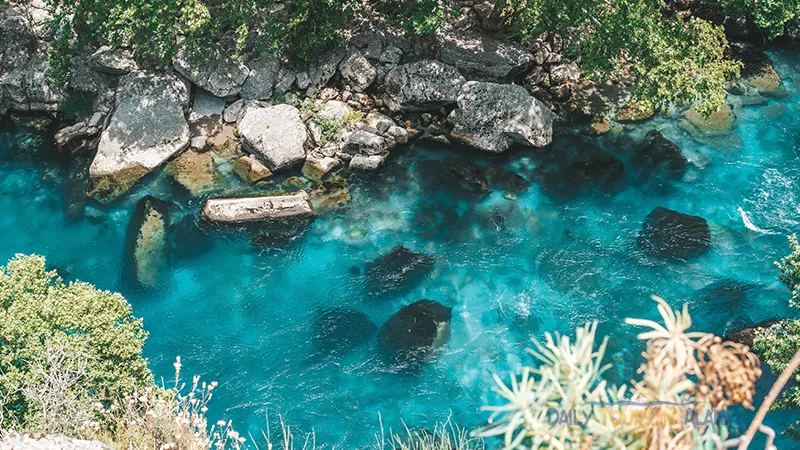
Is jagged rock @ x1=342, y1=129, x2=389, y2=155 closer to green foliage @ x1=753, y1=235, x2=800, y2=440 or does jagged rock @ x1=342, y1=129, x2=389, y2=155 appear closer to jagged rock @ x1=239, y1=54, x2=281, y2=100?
jagged rock @ x1=239, y1=54, x2=281, y2=100

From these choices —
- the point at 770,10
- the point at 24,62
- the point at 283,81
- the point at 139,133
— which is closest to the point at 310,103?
the point at 283,81

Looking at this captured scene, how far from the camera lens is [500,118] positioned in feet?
84.0

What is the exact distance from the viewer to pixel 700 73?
70.4 feet

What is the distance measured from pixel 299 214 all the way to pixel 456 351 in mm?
6731

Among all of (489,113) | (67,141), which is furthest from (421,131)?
(67,141)

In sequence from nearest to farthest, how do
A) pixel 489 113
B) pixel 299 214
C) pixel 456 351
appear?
pixel 456 351 < pixel 299 214 < pixel 489 113

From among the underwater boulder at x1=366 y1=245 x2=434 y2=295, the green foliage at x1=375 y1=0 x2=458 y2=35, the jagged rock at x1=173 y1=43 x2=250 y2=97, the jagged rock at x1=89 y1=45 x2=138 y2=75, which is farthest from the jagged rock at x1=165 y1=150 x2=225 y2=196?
the green foliage at x1=375 y1=0 x2=458 y2=35

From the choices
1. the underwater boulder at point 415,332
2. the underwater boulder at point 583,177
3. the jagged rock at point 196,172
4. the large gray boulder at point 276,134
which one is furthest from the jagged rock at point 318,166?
the underwater boulder at point 583,177

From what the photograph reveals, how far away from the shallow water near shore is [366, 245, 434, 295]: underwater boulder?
256mm

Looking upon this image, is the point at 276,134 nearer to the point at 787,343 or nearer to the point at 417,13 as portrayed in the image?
the point at 417,13

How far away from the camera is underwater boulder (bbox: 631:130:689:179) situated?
25.1 metres

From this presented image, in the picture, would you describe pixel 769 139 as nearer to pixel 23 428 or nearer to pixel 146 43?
pixel 146 43

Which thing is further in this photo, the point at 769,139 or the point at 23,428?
the point at 769,139

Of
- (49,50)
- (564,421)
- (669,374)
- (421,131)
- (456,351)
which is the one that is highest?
(669,374)
